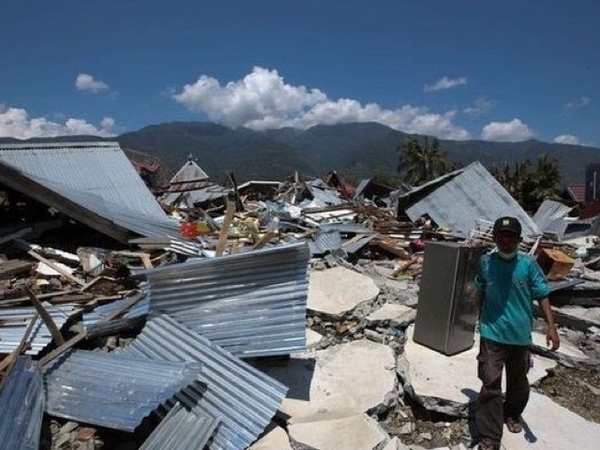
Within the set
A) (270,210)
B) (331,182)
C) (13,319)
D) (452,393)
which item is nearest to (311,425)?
(452,393)

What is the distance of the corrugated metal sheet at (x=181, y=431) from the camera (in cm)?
309

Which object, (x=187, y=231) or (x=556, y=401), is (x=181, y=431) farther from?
(x=187, y=231)

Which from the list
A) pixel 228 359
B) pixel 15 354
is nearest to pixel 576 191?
pixel 228 359

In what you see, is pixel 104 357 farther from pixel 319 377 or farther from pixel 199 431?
pixel 319 377

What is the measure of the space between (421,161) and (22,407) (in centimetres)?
4524

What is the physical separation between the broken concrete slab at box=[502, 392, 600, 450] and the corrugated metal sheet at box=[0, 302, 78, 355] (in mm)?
4132

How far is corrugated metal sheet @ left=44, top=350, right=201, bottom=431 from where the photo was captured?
314 centimetres

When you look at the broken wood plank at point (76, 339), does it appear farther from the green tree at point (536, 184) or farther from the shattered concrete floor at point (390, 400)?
the green tree at point (536, 184)

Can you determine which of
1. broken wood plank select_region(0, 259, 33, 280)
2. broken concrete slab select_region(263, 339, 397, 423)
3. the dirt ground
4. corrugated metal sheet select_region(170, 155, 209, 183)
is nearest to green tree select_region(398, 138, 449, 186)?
corrugated metal sheet select_region(170, 155, 209, 183)

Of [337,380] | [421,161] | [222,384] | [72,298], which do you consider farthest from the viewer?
[421,161]

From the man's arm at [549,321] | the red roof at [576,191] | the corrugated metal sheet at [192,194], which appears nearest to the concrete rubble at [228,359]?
the man's arm at [549,321]

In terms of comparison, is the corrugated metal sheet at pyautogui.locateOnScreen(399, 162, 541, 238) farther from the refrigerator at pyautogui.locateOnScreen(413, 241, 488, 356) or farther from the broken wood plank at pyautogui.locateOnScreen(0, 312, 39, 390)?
the broken wood plank at pyautogui.locateOnScreen(0, 312, 39, 390)

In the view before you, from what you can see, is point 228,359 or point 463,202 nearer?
point 228,359

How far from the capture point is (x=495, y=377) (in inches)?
129
